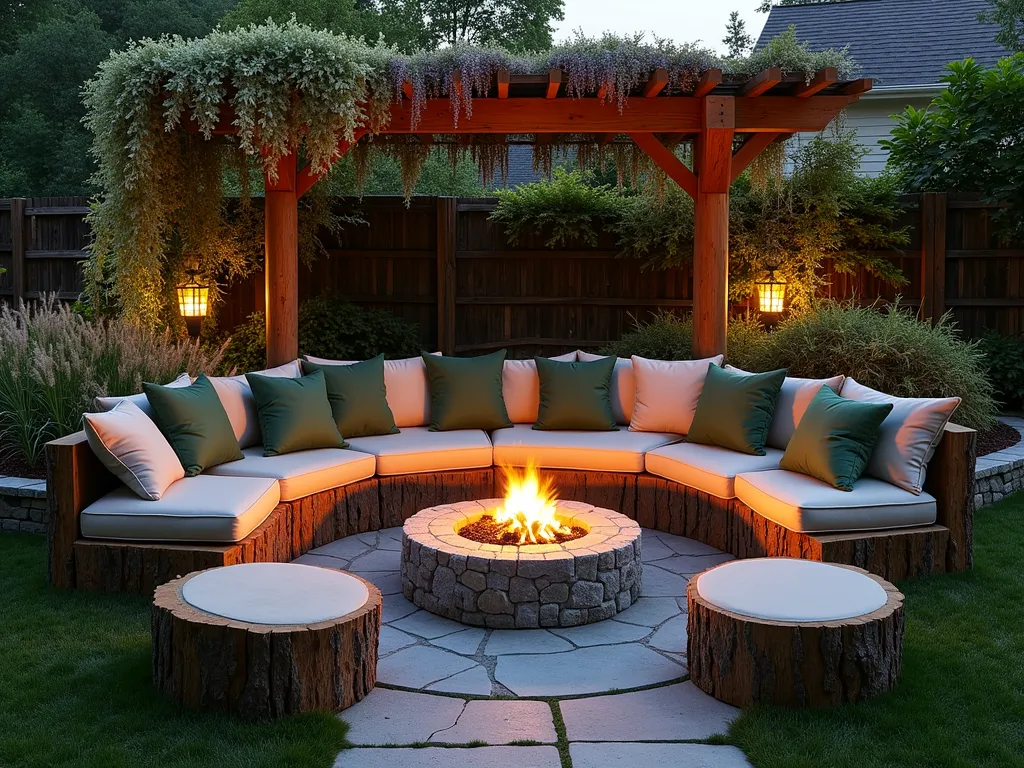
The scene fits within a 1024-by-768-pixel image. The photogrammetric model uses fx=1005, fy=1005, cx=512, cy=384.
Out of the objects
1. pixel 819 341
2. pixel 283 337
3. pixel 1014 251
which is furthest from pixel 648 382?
pixel 1014 251

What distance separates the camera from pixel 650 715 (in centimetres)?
335

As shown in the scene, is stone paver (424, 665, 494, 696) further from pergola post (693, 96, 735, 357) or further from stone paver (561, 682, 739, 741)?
pergola post (693, 96, 735, 357)

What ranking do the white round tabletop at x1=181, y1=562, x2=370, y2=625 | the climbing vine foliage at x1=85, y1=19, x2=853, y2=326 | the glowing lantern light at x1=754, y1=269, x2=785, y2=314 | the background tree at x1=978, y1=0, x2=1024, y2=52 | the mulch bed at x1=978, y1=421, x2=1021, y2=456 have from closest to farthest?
the white round tabletop at x1=181, y1=562, x2=370, y2=625 < the climbing vine foliage at x1=85, y1=19, x2=853, y2=326 < the mulch bed at x1=978, y1=421, x2=1021, y2=456 < the glowing lantern light at x1=754, y1=269, x2=785, y2=314 < the background tree at x1=978, y1=0, x2=1024, y2=52

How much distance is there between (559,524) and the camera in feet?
15.2

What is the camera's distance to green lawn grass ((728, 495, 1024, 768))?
9.85 ft

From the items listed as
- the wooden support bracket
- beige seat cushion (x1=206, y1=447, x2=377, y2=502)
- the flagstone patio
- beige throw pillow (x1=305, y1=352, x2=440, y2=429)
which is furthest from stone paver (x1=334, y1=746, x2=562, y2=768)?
the wooden support bracket

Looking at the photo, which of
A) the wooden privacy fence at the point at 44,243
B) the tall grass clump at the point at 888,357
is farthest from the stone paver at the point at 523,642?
the wooden privacy fence at the point at 44,243

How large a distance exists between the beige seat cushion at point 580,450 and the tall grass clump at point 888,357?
1.70 metres

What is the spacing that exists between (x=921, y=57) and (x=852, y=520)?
34.7ft

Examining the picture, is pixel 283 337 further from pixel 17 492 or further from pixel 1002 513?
pixel 1002 513

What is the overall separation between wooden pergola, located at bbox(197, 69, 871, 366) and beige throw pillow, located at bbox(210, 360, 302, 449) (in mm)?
1729

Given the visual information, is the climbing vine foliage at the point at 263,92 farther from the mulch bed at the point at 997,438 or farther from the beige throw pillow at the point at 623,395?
the mulch bed at the point at 997,438

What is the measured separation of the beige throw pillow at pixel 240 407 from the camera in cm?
540

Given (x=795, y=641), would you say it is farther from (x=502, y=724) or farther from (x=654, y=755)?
(x=502, y=724)
